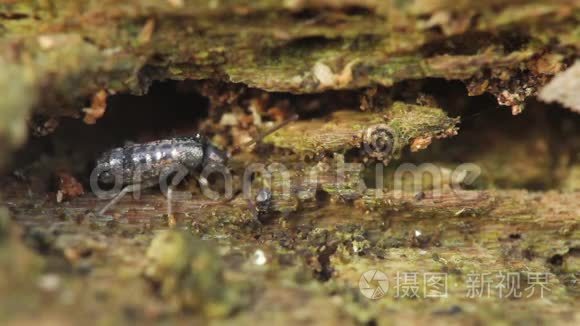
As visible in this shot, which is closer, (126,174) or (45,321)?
(45,321)

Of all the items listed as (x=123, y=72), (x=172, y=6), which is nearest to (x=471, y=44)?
(x=172, y=6)

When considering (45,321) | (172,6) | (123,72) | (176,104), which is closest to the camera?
(45,321)

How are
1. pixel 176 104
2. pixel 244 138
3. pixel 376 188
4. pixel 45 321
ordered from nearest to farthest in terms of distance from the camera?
pixel 45 321 < pixel 376 188 < pixel 244 138 < pixel 176 104

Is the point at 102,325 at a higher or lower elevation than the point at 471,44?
lower

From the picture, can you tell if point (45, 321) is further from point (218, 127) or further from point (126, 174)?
point (218, 127)

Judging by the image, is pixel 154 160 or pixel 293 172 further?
pixel 154 160

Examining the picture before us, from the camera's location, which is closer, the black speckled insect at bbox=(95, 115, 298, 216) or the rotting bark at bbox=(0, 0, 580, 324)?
the rotting bark at bbox=(0, 0, 580, 324)

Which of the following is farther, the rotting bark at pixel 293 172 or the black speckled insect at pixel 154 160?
the black speckled insect at pixel 154 160

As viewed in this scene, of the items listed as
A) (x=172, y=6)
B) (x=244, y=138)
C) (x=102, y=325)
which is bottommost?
(x=102, y=325)
